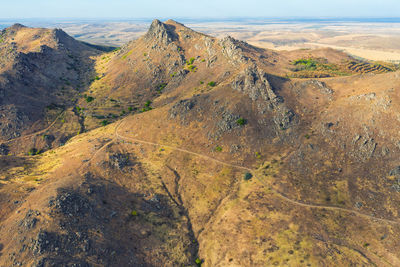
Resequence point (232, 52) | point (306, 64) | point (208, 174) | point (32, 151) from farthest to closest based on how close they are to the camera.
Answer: point (306, 64) → point (232, 52) → point (32, 151) → point (208, 174)

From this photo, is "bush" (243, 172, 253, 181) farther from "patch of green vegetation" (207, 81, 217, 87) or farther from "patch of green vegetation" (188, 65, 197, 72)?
"patch of green vegetation" (188, 65, 197, 72)

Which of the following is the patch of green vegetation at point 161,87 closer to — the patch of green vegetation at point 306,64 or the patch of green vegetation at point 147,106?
the patch of green vegetation at point 147,106

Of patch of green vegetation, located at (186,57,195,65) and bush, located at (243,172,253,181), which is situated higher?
patch of green vegetation, located at (186,57,195,65)

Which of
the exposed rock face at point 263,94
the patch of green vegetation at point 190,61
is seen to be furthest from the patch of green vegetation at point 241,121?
the patch of green vegetation at point 190,61

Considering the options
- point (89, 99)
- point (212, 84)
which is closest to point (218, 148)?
point (212, 84)

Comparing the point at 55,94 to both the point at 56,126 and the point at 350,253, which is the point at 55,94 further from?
the point at 350,253

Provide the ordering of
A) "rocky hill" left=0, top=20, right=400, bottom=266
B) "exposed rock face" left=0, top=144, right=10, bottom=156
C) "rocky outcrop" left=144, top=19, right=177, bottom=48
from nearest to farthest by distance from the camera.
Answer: "rocky hill" left=0, top=20, right=400, bottom=266
"exposed rock face" left=0, top=144, right=10, bottom=156
"rocky outcrop" left=144, top=19, right=177, bottom=48

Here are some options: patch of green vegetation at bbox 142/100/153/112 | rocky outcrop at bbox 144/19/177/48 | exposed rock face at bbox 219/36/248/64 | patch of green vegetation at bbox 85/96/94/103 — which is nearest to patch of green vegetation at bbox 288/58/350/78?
exposed rock face at bbox 219/36/248/64

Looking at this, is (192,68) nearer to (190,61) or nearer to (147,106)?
(190,61)
